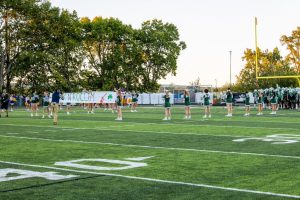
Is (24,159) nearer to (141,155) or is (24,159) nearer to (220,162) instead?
(141,155)

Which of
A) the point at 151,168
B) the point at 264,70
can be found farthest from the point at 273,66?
the point at 151,168

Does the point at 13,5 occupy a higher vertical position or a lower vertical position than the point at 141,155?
higher

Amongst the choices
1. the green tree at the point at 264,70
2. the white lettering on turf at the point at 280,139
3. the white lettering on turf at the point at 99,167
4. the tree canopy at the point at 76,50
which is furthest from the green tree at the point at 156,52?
the white lettering on turf at the point at 99,167

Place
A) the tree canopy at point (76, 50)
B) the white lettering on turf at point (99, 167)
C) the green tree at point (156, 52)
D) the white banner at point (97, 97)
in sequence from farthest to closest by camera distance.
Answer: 1. the green tree at point (156, 52)
2. the tree canopy at point (76, 50)
3. the white banner at point (97, 97)
4. the white lettering on turf at point (99, 167)

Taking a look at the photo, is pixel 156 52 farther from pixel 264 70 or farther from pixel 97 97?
pixel 97 97

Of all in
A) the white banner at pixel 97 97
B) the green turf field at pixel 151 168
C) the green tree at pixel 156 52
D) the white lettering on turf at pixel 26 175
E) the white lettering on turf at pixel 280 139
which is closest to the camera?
the green turf field at pixel 151 168

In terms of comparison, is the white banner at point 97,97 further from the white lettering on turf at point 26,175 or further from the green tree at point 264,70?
the white lettering on turf at point 26,175

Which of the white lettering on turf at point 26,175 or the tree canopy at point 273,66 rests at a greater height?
the tree canopy at point 273,66

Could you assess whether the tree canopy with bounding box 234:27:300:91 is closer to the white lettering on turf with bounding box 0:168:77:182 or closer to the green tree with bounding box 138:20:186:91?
the green tree with bounding box 138:20:186:91

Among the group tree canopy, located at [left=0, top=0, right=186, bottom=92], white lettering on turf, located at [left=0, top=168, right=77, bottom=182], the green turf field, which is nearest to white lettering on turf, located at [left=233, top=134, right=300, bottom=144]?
the green turf field

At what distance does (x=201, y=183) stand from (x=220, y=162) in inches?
88.5

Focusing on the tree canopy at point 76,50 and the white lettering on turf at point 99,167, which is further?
the tree canopy at point 76,50

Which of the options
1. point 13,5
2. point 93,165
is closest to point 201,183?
point 93,165

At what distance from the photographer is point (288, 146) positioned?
12.6 meters
